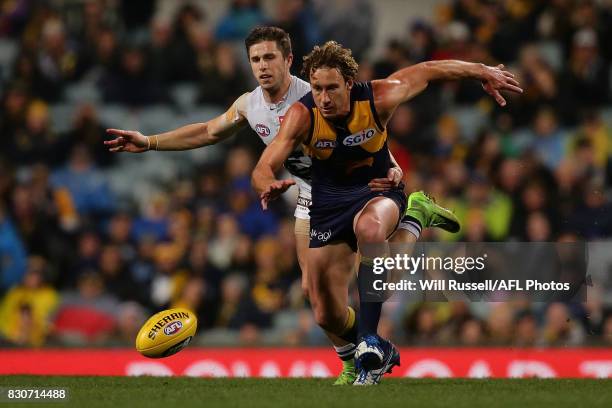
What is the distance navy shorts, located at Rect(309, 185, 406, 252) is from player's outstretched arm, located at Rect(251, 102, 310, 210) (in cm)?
59

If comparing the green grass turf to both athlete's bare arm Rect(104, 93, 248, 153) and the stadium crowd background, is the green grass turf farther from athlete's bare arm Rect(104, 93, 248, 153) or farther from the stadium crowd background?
the stadium crowd background

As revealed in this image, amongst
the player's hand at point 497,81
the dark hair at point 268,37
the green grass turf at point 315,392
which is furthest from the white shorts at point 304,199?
the player's hand at point 497,81

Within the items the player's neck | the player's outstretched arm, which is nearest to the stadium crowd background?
the player's neck

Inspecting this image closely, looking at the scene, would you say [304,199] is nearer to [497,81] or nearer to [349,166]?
[349,166]

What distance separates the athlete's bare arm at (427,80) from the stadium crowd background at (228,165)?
3.28 m

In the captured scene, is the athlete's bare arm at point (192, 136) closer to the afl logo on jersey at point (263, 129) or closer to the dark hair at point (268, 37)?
the afl logo on jersey at point (263, 129)

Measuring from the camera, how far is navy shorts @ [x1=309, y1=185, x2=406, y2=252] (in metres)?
8.20

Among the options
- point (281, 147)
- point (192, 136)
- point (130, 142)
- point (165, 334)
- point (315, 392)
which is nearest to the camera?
point (315, 392)

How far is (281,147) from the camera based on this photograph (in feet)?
25.3

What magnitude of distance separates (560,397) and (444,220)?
258 cm

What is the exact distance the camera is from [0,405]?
6770 mm

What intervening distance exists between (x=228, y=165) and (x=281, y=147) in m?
6.17

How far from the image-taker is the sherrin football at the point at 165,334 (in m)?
8.48

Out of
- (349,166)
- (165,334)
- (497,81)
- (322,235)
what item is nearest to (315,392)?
(322,235)
